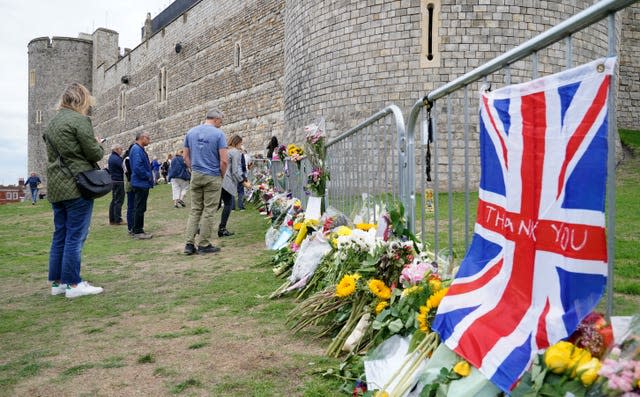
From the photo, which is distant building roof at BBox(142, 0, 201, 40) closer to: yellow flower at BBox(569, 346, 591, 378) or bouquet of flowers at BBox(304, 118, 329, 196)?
bouquet of flowers at BBox(304, 118, 329, 196)

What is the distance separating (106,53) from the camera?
1594 inches

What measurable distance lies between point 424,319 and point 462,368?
0.41m

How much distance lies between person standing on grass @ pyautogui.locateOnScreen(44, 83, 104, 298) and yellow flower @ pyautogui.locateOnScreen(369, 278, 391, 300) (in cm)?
262

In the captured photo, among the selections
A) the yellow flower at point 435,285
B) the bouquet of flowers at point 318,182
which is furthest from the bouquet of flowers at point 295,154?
the yellow flower at point 435,285

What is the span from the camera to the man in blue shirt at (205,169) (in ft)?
19.7

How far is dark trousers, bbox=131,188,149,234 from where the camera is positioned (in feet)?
24.9

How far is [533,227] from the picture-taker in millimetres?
1683

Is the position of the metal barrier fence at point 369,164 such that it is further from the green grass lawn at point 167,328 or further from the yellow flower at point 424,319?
the yellow flower at point 424,319

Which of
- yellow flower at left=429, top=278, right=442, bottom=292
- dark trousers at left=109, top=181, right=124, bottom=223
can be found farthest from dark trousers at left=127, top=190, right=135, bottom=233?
yellow flower at left=429, top=278, right=442, bottom=292

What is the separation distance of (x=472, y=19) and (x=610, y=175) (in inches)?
445

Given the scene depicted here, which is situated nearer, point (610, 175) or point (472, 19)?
point (610, 175)

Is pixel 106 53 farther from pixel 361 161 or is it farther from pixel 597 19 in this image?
pixel 597 19

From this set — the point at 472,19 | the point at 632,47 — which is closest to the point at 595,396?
the point at 472,19

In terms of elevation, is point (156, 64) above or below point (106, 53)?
below
